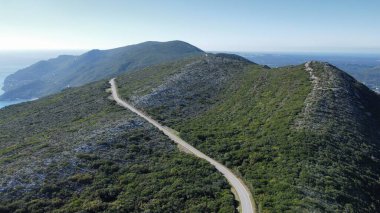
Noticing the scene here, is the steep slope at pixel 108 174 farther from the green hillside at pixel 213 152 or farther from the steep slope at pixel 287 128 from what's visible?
the steep slope at pixel 287 128

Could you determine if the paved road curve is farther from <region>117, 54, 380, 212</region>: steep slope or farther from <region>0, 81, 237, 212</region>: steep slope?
<region>0, 81, 237, 212</region>: steep slope

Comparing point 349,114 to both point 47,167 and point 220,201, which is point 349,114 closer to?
point 220,201

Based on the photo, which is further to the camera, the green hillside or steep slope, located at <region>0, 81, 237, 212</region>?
the green hillside

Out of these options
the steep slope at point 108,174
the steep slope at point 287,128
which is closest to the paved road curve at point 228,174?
the steep slope at point 287,128

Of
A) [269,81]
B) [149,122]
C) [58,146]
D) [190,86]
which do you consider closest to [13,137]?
[58,146]

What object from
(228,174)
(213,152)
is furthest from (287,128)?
(228,174)

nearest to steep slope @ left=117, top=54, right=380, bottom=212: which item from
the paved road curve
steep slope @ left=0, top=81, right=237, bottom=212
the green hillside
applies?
the green hillside
